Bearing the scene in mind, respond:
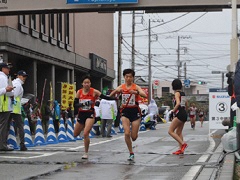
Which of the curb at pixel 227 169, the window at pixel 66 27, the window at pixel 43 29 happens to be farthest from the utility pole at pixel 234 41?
the window at pixel 66 27

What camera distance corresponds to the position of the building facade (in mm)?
26016

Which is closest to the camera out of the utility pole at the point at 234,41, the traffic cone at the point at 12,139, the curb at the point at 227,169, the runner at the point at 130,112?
the curb at the point at 227,169

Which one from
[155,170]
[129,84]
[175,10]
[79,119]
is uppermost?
[175,10]

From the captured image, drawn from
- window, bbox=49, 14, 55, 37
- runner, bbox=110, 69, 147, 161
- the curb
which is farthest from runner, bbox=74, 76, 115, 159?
window, bbox=49, 14, 55, 37

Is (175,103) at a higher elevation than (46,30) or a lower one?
lower

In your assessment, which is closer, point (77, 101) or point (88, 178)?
point (88, 178)

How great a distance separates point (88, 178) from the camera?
8789 millimetres

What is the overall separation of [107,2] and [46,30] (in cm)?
1294

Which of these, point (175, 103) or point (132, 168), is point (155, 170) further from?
point (175, 103)

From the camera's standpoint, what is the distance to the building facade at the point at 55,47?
26.0 meters

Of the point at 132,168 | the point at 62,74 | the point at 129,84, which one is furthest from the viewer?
the point at 62,74

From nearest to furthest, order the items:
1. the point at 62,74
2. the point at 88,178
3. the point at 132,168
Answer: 1. the point at 88,178
2. the point at 132,168
3. the point at 62,74

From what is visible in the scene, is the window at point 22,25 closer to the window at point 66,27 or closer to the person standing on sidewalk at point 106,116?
the person standing on sidewalk at point 106,116

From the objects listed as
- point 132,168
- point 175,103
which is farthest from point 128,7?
point 132,168
